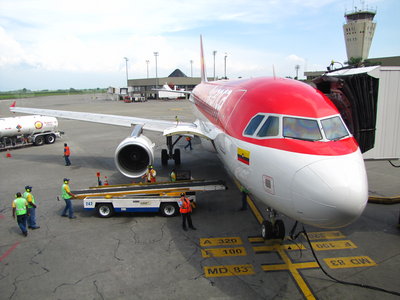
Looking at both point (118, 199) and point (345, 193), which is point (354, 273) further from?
point (118, 199)

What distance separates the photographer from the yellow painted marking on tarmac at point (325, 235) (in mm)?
9531

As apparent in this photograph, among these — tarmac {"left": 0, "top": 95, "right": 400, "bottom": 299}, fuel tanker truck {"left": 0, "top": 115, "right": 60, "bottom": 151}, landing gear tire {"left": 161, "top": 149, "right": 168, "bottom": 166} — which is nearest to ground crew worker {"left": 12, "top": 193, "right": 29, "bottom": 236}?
tarmac {"left": 0, "top": 95, "right": 400, "bottom": 299}

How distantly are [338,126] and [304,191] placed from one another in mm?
2163

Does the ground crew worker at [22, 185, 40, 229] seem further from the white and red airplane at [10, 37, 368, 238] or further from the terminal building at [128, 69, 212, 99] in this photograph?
the terminal building at [128, 69, 212, 99]

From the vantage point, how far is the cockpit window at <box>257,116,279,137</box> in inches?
262

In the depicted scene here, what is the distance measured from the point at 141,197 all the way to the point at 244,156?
208 inches

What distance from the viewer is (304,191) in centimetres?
550

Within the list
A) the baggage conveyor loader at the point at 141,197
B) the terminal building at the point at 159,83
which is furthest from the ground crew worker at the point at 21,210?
the terminal building at the point at 159,83

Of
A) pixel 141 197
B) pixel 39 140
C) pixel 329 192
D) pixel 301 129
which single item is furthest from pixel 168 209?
pixel 39 140

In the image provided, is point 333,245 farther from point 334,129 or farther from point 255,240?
point 334,129

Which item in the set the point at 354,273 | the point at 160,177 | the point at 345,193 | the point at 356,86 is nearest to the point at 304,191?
the point at 345,193

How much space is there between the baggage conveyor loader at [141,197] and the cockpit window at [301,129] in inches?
212

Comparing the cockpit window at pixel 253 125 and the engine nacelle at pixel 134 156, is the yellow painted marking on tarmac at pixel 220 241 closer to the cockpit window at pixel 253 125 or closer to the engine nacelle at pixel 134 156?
the cockpit window at pixel 253 125

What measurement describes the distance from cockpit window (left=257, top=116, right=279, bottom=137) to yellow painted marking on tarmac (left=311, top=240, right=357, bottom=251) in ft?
14.1
